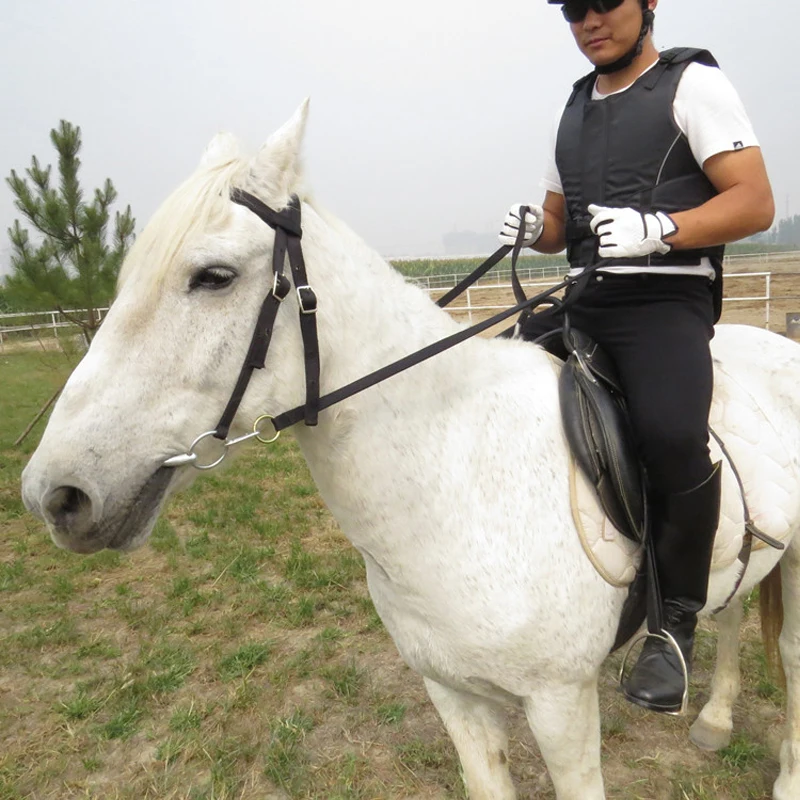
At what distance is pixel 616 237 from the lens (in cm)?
160

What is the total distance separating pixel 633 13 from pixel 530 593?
1.81 meters

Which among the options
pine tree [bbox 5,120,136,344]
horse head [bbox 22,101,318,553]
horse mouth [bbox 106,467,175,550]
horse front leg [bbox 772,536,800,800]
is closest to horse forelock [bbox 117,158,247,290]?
horse head [bbox 22,101,318,553]

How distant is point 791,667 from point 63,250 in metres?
9.04

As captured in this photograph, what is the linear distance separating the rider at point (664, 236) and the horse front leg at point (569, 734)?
0.65ft

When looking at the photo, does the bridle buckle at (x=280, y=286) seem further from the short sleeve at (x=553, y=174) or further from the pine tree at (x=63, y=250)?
the pine tree at (x=63, y=250)

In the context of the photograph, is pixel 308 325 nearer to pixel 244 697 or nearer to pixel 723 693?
pixel 244 697

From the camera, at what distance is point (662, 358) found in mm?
1792

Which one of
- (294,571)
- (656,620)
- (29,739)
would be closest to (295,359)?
(656,620)

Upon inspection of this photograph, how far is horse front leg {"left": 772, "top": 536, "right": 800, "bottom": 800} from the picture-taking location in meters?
2.51

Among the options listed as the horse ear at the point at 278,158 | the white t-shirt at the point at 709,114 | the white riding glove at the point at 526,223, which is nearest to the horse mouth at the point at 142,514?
the horse ear at the point at 278,158

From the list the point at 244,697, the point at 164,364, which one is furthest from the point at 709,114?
the point at 244,697

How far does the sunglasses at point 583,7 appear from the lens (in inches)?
71.5

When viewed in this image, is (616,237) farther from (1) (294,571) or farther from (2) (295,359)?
(1) (294,571)

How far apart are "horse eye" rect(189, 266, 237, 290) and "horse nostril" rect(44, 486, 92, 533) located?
531 mm
